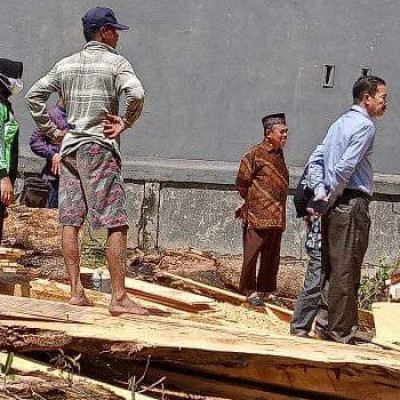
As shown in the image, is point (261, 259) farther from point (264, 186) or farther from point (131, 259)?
point (131, 259)

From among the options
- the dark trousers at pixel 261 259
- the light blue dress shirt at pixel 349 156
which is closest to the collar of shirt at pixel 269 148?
the dark trousers at pixel 261 259

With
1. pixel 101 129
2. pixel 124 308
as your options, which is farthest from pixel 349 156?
pixel 124 308

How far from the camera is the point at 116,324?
6309 millimetres

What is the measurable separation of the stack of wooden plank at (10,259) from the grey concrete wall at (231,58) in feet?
8.51

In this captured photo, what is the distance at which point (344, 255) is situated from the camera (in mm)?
7320

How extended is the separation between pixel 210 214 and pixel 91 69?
5.21 meters

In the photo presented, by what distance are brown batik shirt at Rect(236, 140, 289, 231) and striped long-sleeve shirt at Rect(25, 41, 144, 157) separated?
326 cm

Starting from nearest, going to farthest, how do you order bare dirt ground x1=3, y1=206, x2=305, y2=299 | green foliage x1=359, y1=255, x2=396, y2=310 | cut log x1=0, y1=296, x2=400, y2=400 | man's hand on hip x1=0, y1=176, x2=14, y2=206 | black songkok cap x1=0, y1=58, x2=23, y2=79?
cut log x1=0, y1=296, x2=400, y2=400
man's hand on hip x1=0, y1=176, x2=14, y2=206
black songkok cap x1=0, y1=58, x2=23, y2=79
bare dirt ground x1=3, y1=206, x2=305, y2=299
green foliage x1=359, y1=255, x2=396, y2=310

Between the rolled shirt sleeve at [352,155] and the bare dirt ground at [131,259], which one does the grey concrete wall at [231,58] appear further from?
the rolled shirt sleeve at [352,155]

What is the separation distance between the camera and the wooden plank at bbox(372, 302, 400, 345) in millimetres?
7661

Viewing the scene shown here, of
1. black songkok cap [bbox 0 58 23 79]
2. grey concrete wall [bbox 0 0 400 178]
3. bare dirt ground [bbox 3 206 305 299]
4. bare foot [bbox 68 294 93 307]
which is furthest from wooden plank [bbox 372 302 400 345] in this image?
grey concrete wall [bbox 0 0 400 178]

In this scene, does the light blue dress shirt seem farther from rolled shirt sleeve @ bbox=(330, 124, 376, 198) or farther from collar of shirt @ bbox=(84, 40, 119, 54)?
collar of shirt @ bbox=(84, 40, 119, 54)

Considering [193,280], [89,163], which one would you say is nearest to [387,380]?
[89,163]

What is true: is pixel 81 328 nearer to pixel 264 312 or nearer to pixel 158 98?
pixel 264 312
